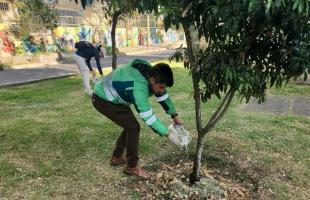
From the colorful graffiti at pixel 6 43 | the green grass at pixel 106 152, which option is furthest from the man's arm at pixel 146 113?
the colorful graffiti at pixel 6 43

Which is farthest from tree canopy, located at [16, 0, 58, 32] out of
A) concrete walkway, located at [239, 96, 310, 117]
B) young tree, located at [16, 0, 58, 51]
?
concrete walkway, located at [239, 96, 310, 117]

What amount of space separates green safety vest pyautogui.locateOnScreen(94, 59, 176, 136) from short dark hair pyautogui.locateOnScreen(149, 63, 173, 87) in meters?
0.14

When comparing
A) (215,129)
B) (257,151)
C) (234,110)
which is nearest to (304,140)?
(257,151)

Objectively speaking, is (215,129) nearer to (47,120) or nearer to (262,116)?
(262,116)

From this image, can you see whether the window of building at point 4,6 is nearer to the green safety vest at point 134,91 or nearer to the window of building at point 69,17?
the window of building at point 69,17

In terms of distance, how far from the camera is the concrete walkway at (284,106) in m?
7.60

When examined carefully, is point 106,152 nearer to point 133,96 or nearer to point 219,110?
point 133,96

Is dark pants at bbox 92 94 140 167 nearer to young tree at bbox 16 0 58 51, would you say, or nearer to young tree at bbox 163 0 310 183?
young tree at bbox 163 0 310 183

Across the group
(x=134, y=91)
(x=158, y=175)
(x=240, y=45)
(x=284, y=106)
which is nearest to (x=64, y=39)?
Answer: (x=284, y=106)

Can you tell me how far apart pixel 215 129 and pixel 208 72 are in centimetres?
319

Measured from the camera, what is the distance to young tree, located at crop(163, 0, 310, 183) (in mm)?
2689

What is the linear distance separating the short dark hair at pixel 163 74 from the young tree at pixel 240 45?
190 millimetres

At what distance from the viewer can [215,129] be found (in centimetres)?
614

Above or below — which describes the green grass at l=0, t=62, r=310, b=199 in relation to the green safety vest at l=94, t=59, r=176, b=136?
below
